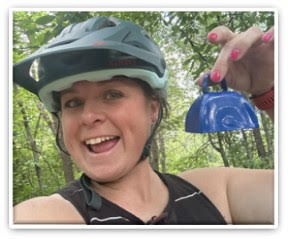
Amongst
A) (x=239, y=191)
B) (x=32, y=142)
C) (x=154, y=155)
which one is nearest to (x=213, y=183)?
(x=239, y=191)

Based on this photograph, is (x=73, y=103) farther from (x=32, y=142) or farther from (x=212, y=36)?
(x=212, y=36)

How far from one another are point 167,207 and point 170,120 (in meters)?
0.24

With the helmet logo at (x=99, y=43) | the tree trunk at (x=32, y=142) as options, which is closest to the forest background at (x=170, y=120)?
the tree trunk at (x=32, y=142)

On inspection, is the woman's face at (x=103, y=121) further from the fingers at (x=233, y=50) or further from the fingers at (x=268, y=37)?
the fingers at (x=268, y=37)

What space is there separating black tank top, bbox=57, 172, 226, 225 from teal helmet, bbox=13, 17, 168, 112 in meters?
0.24

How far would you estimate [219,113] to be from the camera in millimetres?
1123

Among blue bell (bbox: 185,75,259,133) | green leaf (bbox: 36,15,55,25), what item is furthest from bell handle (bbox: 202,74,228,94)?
green leaf (bbox: 36,15,55,25)

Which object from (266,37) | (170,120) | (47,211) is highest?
(266,37)

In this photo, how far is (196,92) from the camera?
116 centimetres

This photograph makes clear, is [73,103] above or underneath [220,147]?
above

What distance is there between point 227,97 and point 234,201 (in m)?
0.29

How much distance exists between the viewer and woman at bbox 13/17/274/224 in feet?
3.62

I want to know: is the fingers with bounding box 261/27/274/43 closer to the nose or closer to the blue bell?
the blue bell
